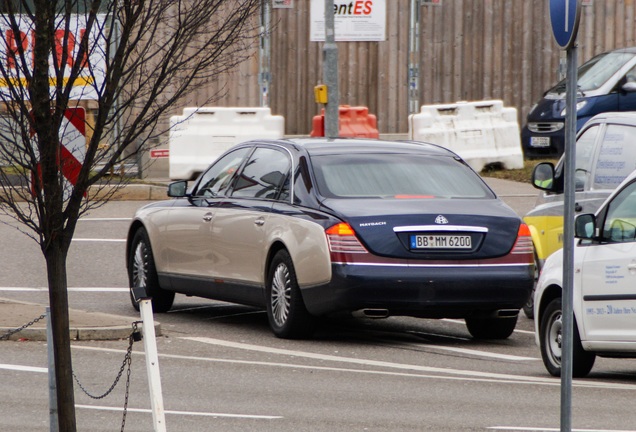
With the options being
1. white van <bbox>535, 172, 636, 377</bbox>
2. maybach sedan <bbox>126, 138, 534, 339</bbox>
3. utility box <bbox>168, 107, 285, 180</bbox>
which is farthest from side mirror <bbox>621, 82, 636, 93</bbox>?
white van <bbox>535, 172, 636, 377</bbox>

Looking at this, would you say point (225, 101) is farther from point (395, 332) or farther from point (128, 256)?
point (395, 332)

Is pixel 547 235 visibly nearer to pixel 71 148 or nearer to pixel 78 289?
pixel 78 289

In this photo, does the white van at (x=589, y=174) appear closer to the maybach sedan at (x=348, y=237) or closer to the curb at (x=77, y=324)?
the maybach sedan at (x=348, y=237)

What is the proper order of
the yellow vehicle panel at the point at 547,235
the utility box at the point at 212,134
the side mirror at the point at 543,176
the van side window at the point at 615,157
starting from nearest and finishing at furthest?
the van side window at the point at 615,157
the side mirror at the point at 543,176
the yellow vehicle panel at the point at 547,235
the utility box at the point at 212,134

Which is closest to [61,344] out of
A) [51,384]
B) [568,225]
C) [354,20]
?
[51,384]

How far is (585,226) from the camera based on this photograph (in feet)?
33.8

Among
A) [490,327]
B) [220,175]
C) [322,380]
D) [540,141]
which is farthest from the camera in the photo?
[540,141]

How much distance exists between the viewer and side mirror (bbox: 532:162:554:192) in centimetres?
1329

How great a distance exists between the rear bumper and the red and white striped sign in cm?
380

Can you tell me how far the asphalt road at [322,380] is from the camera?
8.72 metres

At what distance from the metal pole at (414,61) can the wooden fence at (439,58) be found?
0.09 metres

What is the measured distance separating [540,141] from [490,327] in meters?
13.0

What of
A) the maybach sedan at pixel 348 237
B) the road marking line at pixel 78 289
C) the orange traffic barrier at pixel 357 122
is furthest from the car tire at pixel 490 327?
the orange traffic barrier at pixel 357 122

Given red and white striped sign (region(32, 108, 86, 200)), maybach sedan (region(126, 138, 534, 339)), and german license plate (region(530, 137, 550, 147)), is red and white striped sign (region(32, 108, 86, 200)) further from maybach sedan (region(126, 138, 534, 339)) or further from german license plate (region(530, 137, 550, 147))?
german license plate (region(530, 137, 550, 147))
